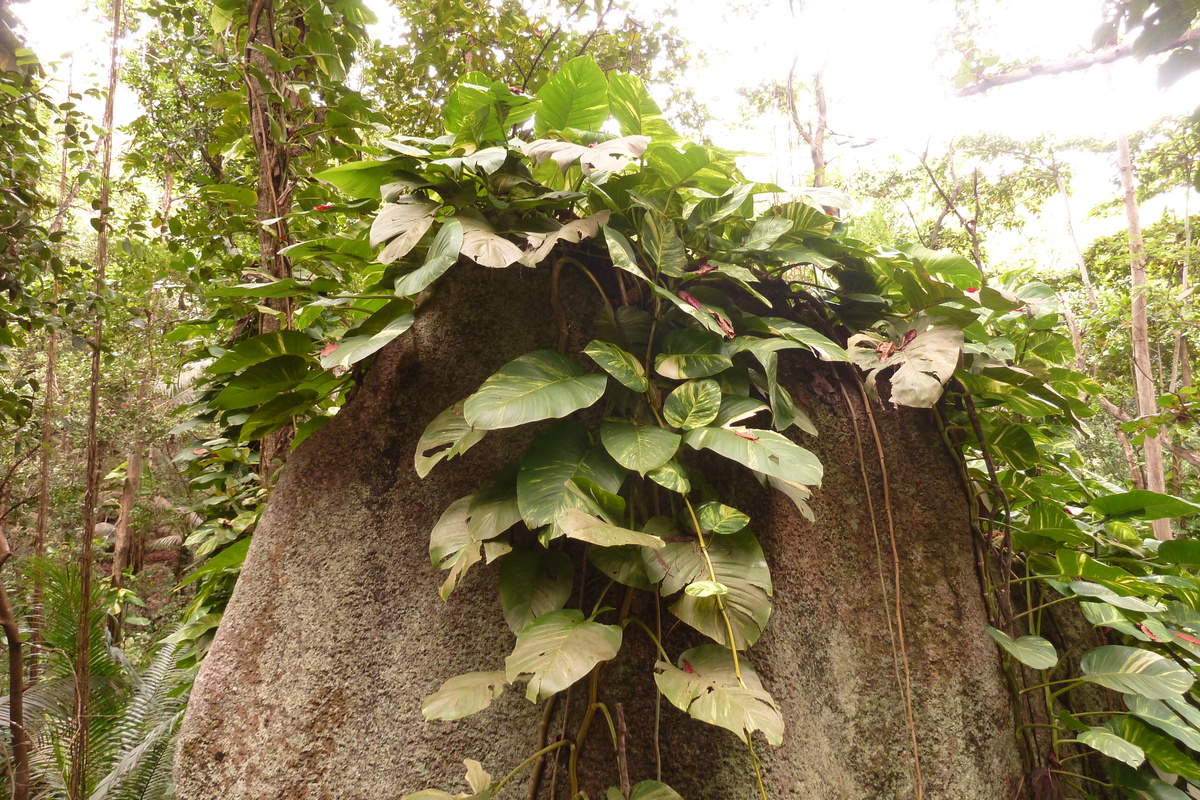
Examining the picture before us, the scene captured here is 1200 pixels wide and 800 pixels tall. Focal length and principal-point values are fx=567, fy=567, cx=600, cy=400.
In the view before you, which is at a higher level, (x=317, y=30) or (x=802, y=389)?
(x=317, y=30)

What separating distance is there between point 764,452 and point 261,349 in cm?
100

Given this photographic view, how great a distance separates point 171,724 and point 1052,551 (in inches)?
120

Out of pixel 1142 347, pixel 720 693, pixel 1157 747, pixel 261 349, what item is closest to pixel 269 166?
pixel 261 349

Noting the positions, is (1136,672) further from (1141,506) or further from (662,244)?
(662,244)

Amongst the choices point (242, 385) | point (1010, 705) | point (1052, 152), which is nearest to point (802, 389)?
point (1010, 705)

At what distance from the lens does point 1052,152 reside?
23.9 ft

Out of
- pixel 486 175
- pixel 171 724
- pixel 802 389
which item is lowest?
pixel 171 724

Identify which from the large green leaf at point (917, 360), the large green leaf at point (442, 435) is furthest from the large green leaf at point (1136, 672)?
the large green leaf at point (442, 435)

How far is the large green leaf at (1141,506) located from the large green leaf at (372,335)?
5.00 feet

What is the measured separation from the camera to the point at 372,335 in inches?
44.0

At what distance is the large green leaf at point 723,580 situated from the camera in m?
0.84

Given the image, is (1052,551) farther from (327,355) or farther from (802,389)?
(327,355)

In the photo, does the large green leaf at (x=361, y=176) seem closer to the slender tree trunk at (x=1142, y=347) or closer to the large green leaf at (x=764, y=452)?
the large green leaf at (x=764, y=452)

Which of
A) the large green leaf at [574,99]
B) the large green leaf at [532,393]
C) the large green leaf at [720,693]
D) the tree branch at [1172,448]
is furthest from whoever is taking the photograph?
the tree branch at [1172,448]
